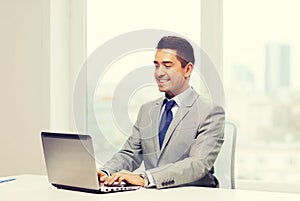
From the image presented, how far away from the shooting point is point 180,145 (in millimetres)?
2016

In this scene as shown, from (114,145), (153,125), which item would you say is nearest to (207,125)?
(153,125)

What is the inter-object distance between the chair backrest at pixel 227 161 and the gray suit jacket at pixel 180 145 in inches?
14.5

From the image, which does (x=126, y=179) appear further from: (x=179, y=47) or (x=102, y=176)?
(x=179, y=47)

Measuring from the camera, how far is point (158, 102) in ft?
7.22

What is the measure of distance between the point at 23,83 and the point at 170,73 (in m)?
1.59

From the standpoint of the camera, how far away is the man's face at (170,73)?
6.79ft

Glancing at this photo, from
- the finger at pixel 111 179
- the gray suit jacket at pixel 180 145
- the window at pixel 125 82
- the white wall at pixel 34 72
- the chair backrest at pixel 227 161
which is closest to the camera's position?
the finger at pixel 111 179

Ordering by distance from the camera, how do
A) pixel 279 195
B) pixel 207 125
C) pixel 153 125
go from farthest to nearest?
1. pixel 153 125
2. pixel 207 125
3. pixel 279 195

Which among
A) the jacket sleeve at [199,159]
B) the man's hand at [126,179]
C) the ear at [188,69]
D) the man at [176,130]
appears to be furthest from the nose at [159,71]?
the man's hand at [126,179]

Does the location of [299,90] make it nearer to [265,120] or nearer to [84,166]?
[265,120]

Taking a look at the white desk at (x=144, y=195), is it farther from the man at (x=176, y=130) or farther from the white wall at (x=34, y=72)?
the white wall at (x=34, y=72)

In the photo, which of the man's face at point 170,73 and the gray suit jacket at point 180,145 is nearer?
the gray suit jacket at point 180,145

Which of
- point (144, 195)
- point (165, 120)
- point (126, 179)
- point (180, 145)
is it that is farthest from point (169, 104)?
point (144, 195)

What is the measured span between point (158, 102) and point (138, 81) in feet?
0.53
